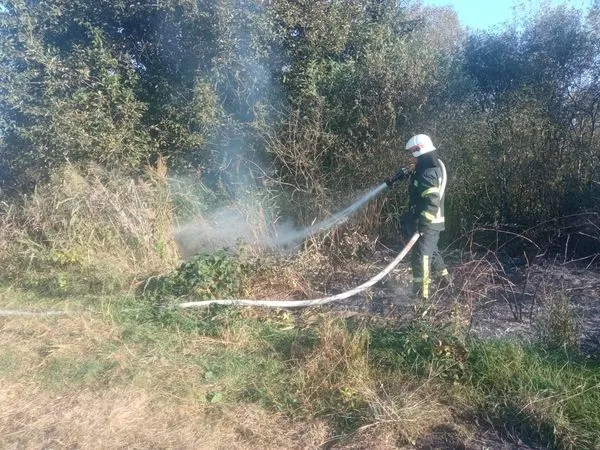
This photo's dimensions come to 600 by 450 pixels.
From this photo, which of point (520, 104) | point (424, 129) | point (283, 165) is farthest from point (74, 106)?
point (520, 104)

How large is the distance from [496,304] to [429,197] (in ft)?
4.10

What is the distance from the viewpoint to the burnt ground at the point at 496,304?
366 cm

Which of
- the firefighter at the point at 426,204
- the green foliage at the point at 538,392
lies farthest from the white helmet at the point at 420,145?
the green foliage at the point at 538,392

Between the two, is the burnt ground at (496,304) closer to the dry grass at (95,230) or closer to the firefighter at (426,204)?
the firefighter at (426,204)

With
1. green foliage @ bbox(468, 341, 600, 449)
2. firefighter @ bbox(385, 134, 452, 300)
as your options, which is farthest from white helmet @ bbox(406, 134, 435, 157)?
green foliage @ bbox(468, 341, 600, 449)

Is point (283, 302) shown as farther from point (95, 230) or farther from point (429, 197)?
point (95, 230)

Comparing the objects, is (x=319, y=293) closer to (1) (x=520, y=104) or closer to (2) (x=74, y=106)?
(1) (x=520, y=104)

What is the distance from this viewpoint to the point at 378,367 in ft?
14.1

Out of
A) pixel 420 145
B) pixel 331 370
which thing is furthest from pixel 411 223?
pixel 331 370

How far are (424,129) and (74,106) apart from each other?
4.76m

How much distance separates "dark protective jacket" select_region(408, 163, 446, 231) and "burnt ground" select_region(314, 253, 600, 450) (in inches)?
24.7

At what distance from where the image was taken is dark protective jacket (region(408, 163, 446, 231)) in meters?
5.79

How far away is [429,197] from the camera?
579 cm

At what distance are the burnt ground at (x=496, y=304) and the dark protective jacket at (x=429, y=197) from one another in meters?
0.63
